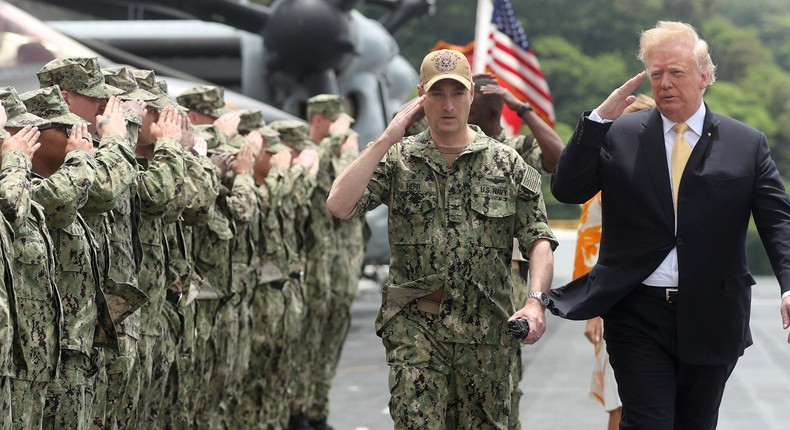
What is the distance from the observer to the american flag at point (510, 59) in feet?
51.4

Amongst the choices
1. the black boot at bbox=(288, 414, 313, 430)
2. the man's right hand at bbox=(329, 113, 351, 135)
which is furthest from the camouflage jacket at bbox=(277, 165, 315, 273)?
the black boot at bbox=(288, 414, 313, 430)

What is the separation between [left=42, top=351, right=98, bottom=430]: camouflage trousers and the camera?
20.4 ft

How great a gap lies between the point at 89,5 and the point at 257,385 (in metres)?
13.5

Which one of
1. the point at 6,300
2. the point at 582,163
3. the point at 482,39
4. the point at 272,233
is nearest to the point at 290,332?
the point at 272,233

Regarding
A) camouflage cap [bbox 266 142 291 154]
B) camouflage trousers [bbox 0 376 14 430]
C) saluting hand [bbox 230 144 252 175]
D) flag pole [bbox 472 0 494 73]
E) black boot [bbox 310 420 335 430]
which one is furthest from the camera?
flag pole [bbox 472 0 494 73]

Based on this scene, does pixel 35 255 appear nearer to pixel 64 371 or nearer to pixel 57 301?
pixel 57 301

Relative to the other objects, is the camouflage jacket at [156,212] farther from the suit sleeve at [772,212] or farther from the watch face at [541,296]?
the suit sleeve at [772,212]

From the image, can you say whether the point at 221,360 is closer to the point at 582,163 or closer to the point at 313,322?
the point at 313,322

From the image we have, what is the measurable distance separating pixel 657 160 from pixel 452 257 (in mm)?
855

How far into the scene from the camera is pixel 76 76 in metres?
7.09

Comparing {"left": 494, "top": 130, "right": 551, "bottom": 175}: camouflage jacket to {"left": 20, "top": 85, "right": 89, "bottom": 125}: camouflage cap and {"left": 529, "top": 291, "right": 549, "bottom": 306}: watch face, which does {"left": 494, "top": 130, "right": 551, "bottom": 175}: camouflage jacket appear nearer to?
{"left": 529, "top": 291, "right": 549, "bottom": 306}: watch face

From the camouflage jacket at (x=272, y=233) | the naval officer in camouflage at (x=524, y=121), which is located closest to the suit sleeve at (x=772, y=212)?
the naval officer in camouflage at (x=524, y=121)

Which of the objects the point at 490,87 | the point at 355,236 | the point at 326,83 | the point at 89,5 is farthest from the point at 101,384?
the point at 89,5

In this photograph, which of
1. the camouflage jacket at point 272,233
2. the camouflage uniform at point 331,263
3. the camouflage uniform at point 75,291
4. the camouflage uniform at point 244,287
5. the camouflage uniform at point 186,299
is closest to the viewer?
the camouflage uniform at point 75,291
